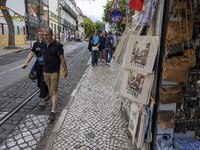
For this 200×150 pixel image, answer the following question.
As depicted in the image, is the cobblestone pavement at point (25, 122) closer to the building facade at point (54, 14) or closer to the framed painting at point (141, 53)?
the framed painting at point (141, 53)

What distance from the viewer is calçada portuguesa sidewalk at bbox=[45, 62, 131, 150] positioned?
14.9ft

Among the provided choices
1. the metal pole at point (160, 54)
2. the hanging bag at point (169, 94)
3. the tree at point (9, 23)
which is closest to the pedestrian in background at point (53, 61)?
the metal pole at point (160, 54)

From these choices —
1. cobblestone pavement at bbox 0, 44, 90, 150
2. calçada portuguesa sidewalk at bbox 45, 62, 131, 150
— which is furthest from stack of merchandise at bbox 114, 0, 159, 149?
cobblestone pavement at bbox 0, 44, 90, 150

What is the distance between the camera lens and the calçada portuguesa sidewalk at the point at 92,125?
4555mm

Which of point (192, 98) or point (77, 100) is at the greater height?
point (192, 98)

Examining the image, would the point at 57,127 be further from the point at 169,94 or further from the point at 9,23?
the point at 9,23

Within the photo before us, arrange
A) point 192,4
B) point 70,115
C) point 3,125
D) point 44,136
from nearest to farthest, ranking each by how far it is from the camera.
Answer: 1. point 192,4
2. point 44,136
3. point 3,125
4. point 70,115

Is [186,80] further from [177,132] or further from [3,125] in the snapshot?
[3,125]

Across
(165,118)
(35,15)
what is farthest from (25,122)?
(35,15)

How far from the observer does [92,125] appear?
17.7ft

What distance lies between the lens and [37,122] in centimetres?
557

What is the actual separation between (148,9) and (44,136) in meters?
2.83

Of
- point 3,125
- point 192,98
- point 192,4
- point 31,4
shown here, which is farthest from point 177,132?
point 31,4

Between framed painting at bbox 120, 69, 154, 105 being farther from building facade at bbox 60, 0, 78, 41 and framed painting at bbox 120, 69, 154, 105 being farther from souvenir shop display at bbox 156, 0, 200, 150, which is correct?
building facade at bbox 60, 0, 78, 41
